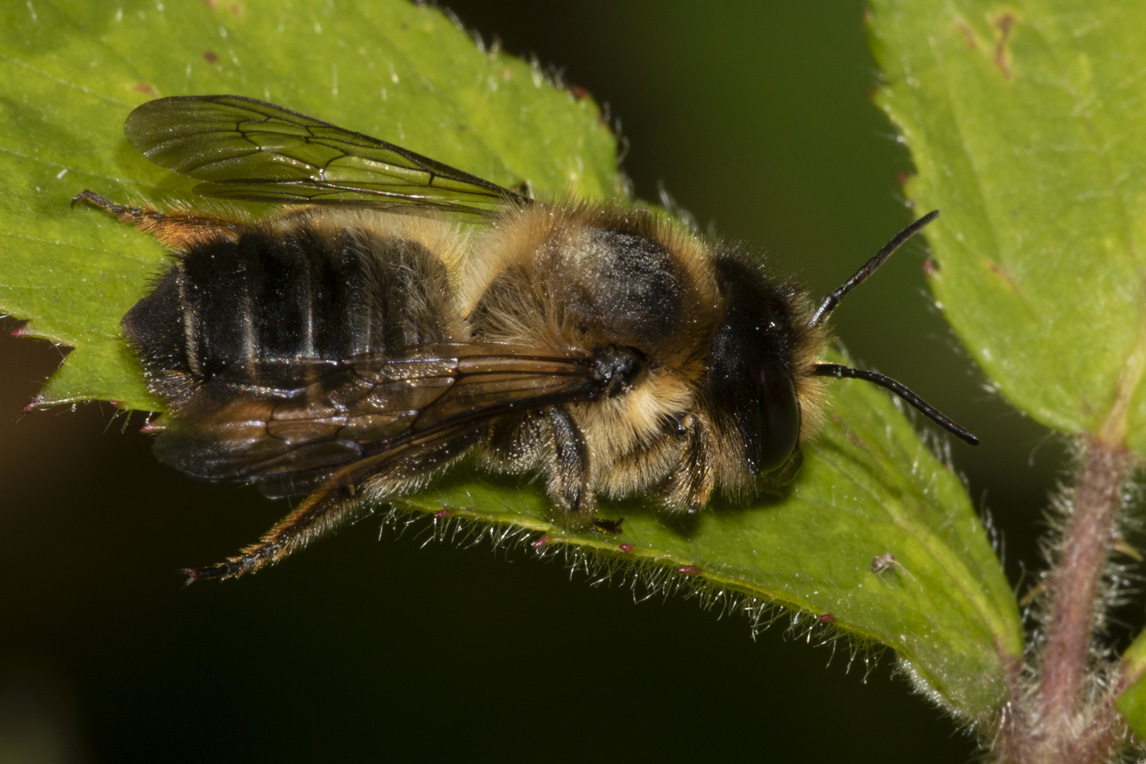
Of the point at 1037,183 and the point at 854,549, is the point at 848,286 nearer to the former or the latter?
the point at 854,549

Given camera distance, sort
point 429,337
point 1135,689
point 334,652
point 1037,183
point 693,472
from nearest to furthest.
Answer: point 429,337, point 1135,689, point 693,472, point 1037,183, point 334,652

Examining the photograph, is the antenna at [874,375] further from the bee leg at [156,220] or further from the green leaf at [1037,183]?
the bee leg at [156,220]

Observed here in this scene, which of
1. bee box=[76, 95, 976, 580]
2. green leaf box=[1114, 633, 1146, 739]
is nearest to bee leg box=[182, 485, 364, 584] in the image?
bee box=[76, 95, 976, 580]

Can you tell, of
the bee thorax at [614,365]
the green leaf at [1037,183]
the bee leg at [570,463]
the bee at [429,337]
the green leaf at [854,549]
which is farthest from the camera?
the green leaf at [1037,183]

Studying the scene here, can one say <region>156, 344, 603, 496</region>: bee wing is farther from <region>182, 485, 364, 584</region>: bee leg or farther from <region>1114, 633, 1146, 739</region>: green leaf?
<region>1114, 633, 1146, 739</region>: green leaf

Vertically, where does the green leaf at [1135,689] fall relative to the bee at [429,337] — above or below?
below

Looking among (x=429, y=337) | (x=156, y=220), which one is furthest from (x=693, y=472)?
(x=156, y=220)

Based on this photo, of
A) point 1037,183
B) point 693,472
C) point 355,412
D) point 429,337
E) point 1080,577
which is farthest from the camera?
point 1037,183

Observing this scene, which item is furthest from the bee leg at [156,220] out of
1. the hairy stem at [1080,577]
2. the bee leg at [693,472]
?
the hairy stem at [1080,577]
